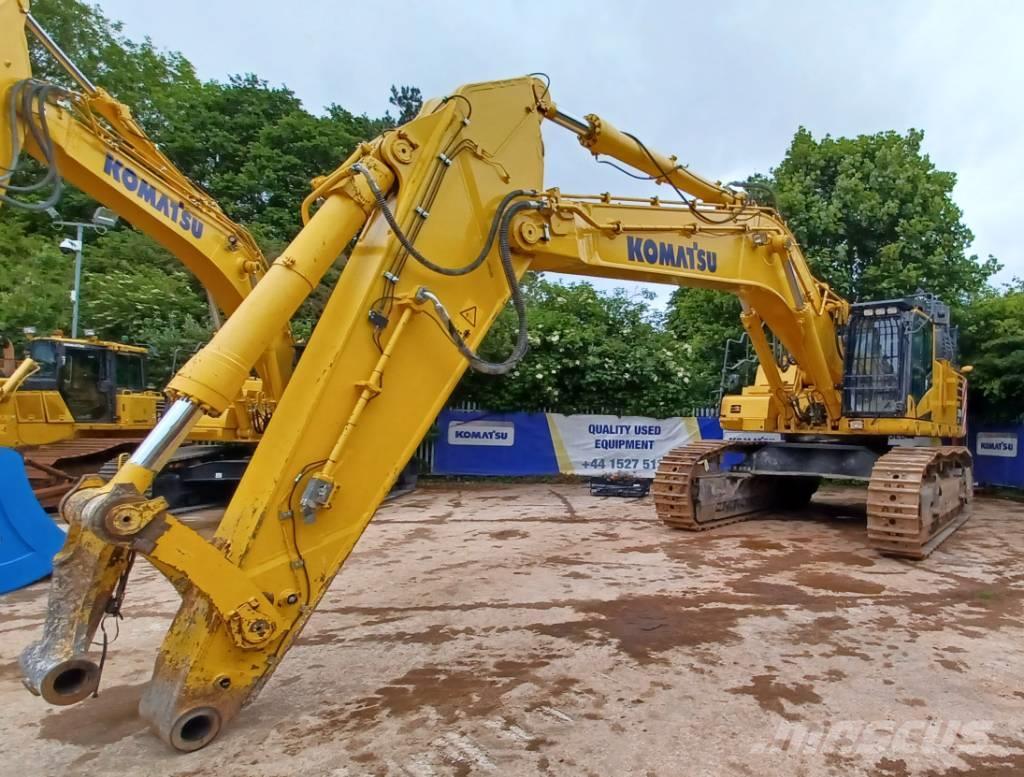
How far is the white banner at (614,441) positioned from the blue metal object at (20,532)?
996 centimetres

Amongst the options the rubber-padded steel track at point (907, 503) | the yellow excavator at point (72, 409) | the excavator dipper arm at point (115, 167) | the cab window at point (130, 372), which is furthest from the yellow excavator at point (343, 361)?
the cab window at point (130, 372)

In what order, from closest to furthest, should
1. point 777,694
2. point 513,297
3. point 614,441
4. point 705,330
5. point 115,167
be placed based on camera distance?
point 777,694
point 513,297
point 115,167
point 614,441
point 705,330

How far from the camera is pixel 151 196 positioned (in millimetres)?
6180

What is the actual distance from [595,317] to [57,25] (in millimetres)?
25735

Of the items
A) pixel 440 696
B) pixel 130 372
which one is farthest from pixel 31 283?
pixel 440 696

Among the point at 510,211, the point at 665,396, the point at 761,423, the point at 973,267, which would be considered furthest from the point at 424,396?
the point at 973,267

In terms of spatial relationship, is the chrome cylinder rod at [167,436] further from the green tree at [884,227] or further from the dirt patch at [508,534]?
the green tree at [884,227]

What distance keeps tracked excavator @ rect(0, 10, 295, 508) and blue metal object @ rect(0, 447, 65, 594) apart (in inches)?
87.2

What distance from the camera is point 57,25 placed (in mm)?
26328

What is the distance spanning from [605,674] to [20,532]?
213 inches

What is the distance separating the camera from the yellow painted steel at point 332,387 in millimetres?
2752

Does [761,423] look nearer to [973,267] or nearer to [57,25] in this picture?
[973,267]

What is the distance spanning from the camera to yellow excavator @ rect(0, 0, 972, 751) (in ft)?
8.94

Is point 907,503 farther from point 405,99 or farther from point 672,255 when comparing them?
point 405,99
